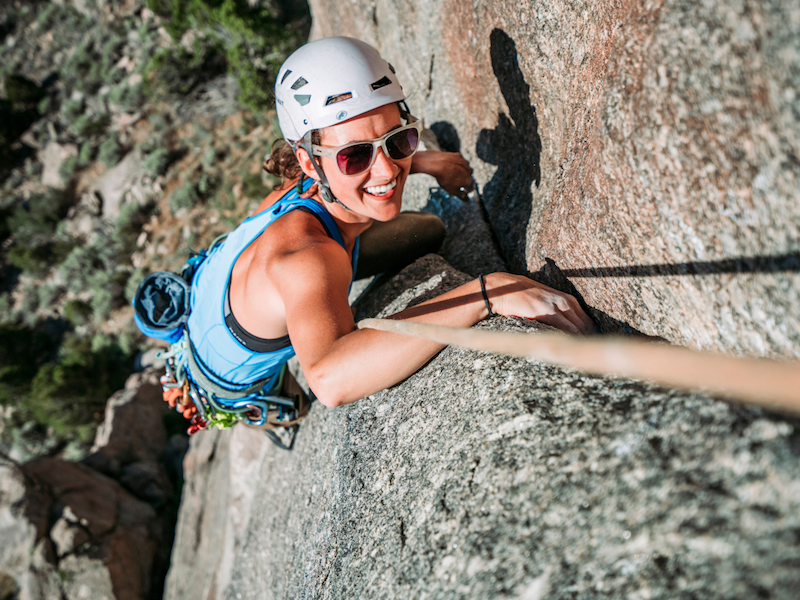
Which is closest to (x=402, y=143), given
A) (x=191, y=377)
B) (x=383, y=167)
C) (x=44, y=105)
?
(x=383, y=167)

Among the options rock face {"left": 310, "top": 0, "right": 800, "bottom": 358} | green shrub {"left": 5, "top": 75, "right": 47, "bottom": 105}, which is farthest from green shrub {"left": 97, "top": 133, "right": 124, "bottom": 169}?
rock face {"left": 310, "top": 0, "right": 800, "bottom": 358}

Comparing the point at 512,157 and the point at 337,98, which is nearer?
the point at 337,98

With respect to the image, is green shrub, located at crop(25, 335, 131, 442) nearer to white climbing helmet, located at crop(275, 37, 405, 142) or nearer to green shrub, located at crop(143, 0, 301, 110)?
green shrub, located at crop(143, 0, 301, 110)

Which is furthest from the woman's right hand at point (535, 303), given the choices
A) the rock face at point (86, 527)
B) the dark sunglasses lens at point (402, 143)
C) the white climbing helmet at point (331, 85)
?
the rock face at point (86, 527)

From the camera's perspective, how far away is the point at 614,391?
4.64ft

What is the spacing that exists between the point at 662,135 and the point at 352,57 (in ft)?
5.43

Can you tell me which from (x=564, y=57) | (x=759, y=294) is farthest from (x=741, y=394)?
(x=564, y=57)

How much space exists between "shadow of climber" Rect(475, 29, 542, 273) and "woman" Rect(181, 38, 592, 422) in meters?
0.76

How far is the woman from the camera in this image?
1938 millimetres

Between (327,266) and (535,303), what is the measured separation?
94cm

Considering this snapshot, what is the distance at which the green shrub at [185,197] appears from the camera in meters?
15.1

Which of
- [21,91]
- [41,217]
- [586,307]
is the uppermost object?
[21,91]

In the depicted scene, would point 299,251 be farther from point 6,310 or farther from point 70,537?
point 6,310

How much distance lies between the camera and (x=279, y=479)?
3742 millimetres
